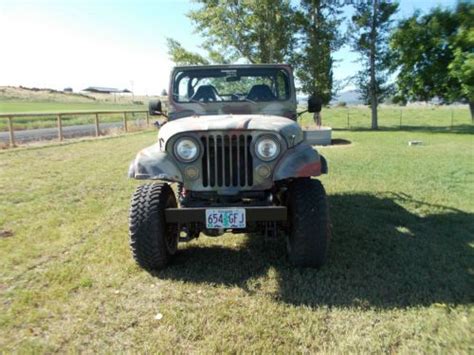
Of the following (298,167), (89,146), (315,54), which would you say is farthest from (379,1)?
(298,167)

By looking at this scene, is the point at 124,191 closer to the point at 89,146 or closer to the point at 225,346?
the point at 225,346

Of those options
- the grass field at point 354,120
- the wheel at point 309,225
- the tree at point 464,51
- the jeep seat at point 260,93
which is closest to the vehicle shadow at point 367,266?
the wheel at point 309,225

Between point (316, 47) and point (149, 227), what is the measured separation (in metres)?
21.8

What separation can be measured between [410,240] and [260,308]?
2.28m

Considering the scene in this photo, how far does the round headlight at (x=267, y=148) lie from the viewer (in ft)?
11.2

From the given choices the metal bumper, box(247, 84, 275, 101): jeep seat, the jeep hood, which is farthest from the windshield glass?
the metal bumper

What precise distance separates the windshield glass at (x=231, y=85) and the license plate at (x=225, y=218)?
177 cm

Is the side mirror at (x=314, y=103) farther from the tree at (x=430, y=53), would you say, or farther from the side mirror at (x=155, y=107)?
the tree at (x=430, y=53)

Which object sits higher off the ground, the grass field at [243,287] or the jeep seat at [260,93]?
the jeep seat at [260,93]

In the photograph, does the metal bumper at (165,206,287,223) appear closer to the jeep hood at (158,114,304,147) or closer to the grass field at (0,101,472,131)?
→ the jeep hood at (158,114,304,147)

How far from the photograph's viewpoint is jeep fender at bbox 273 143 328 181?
3406mm

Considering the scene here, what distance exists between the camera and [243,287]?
3.42 m

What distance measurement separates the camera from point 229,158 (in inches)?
137

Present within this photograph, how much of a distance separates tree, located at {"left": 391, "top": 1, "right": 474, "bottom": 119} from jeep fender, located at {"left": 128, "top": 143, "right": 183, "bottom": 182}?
2045 centimetres
